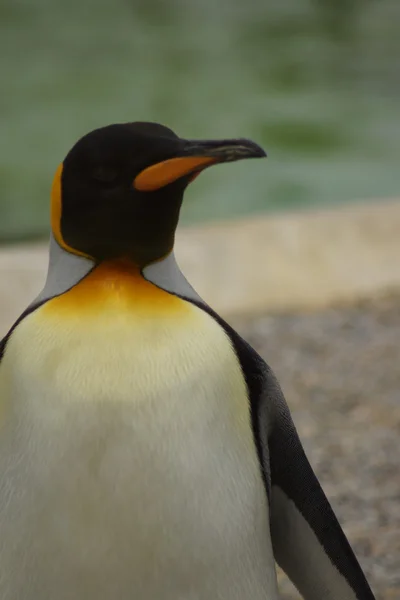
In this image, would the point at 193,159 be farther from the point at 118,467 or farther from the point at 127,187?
the point at 118,467

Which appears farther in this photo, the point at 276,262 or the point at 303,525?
the point at 276,262

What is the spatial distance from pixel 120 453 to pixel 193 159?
0.24 metres

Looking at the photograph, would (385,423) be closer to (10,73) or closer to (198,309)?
(198,309)

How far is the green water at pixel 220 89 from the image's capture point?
4.29 m

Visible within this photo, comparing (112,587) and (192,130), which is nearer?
(112,587)

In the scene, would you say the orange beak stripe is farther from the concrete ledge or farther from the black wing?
the concrete ledge

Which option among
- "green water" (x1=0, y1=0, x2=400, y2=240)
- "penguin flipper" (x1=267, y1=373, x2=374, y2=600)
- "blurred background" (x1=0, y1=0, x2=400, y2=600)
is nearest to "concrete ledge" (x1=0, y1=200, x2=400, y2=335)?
"blurred background" (x1=0, y1=0, x2=400, y2=600)

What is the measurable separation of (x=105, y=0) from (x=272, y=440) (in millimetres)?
4519

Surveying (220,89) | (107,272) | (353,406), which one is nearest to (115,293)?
(107,272)

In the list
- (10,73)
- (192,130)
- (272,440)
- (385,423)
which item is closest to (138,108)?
(192,130)

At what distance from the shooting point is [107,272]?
2.62 feet

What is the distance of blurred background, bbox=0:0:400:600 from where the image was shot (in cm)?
232

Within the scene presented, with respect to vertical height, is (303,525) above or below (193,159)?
below

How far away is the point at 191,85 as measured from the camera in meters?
4.84
